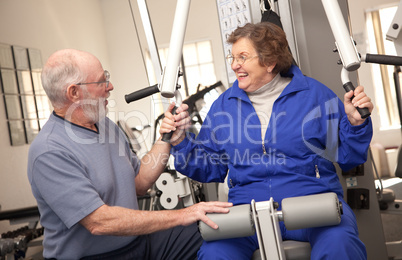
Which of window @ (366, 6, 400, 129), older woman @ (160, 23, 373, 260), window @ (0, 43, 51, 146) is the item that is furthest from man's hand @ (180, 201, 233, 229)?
window @ (366, 6, 400, 129)

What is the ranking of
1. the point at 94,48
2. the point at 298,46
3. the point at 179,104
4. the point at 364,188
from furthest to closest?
1. the point at 94,48
2. the point at 364,188
3. the point at 298,46
4. the point at 179,104

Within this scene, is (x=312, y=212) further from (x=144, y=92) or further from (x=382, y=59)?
(x=144, y=92)

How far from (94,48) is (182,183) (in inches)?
154

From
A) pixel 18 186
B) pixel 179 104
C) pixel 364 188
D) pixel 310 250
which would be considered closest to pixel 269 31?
pixel 179 104

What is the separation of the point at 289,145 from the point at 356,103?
0.32 meters

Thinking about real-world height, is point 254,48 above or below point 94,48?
below

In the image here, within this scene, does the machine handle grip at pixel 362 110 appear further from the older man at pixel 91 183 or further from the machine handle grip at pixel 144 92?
the machine handle grip at pixel 144 92

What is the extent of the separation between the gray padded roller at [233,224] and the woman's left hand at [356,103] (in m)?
0.51

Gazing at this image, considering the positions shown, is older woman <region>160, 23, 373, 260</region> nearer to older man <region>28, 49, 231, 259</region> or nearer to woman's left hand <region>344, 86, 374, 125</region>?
woman's left hand <region>344, 86, 374, 125</region>

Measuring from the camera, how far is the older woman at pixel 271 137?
1582 millimetres

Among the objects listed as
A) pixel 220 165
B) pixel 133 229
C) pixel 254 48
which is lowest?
pixel 133 229

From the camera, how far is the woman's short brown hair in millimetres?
1807

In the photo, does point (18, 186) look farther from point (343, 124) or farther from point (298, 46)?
point (343, 124)

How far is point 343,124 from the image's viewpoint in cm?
167
